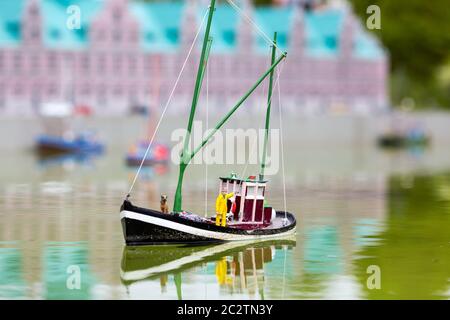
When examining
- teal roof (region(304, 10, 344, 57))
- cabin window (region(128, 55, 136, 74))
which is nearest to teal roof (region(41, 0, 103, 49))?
cabin window (region(128, 55, 136, 74))

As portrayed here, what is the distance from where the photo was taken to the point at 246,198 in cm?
4303

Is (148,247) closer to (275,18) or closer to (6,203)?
(6,203)

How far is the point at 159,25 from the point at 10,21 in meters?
18.2

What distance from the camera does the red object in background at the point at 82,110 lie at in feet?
397

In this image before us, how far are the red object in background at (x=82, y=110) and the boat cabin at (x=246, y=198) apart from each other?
254ft

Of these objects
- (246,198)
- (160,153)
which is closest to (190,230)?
(246,198)

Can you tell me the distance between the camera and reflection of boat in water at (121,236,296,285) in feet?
120

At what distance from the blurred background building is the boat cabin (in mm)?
73498

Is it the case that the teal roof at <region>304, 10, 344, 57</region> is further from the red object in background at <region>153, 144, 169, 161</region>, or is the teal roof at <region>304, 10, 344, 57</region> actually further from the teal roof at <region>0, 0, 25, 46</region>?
the red object in background at <region>153, 144, 169, 161</region>

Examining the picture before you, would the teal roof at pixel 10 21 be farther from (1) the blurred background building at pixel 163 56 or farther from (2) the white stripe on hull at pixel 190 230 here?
(2) the white stripe on hull at pixel 190 230

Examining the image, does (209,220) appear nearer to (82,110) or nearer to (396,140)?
(82,110)

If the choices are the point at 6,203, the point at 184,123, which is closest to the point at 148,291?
the point at 6,203

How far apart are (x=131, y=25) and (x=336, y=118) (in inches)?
917

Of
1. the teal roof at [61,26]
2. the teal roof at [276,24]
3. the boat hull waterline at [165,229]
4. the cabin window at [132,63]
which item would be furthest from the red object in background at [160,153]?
the boat hull waterline at [165,229]
